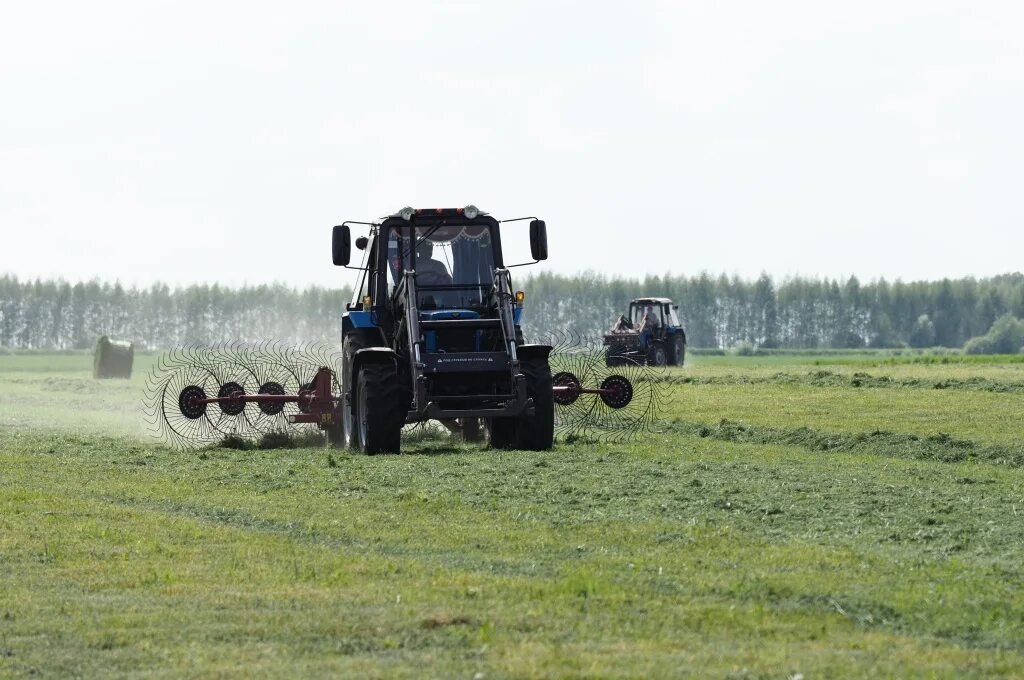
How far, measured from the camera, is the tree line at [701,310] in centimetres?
11756

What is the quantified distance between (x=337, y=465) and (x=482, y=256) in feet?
11.2

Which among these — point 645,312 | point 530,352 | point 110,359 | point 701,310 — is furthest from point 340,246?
point 701,310

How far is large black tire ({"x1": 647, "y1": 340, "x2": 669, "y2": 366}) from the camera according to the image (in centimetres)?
4497

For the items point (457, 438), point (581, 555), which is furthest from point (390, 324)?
point (581, 555)

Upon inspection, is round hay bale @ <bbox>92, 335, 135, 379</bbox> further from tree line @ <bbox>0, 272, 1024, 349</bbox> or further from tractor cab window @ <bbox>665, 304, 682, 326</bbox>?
tree line @ <bbox>0, 272, 1024, 349</bbox>

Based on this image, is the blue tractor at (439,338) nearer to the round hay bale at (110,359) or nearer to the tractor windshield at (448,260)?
the tractor windshield at (448,260)

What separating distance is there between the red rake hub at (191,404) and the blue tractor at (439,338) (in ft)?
6.79

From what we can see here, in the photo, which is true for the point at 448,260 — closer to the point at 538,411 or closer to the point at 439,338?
the point at 439,338

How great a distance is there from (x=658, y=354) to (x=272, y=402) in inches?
1045

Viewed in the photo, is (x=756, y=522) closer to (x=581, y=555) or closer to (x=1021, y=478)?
(x=581, y=555)

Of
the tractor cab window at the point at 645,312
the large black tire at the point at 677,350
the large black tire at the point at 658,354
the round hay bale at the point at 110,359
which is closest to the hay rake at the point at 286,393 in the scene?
the large black tire at the point at 658,354

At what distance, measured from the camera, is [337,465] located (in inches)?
642

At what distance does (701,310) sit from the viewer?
120875 millimetres

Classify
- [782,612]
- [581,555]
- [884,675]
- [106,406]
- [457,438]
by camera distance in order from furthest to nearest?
[106,406]
[457,438]
[581,555]
[782,612]
[884,675]
